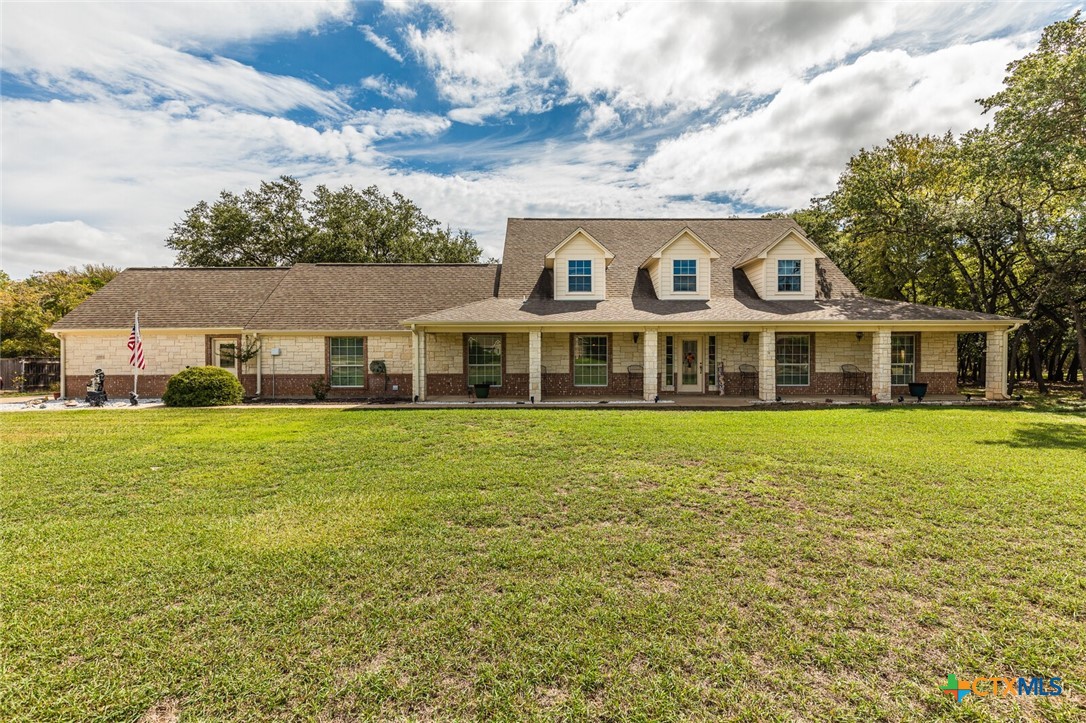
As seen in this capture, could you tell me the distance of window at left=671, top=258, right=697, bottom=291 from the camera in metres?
17.5

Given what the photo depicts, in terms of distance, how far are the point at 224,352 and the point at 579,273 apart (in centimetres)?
1408

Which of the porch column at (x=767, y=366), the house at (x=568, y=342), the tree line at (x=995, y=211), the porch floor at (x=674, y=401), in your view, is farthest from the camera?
the house at (x=568, y=342)

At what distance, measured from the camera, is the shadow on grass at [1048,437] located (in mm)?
8898

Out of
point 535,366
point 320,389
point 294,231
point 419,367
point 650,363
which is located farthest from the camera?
point 294,231

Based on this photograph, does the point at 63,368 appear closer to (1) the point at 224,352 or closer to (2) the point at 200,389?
(1) the point at 224,352

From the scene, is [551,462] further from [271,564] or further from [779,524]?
[271,564]

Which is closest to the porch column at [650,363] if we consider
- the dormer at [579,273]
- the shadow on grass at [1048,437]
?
the dormer at [579,273]

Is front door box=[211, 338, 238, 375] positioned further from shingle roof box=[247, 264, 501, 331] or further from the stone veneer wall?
shingle roof box=[247, 264, 501, 331]

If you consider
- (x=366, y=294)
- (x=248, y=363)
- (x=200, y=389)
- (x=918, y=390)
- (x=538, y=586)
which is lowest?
(x=538, y=586)

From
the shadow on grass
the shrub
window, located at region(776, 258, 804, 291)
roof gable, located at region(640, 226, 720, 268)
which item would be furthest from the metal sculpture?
the shadow on grass

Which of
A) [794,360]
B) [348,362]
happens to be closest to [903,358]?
[794,360]

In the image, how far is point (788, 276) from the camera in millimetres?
17656

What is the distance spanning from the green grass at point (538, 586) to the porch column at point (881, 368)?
7.99 meters

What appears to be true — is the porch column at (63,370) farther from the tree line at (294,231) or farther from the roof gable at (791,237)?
the roof gable at (791,237)
